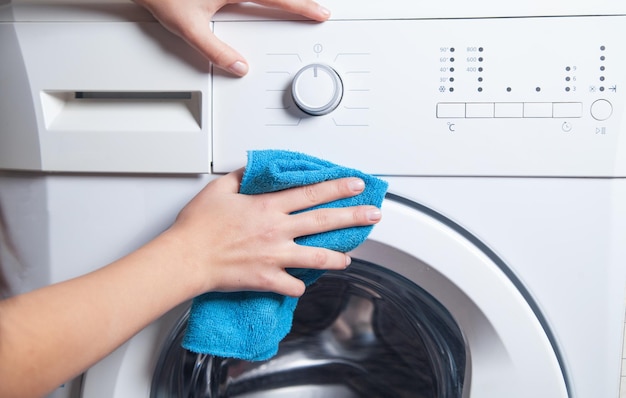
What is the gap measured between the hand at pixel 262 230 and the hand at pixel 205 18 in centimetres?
13

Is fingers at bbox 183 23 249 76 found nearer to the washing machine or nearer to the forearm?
the washing machine

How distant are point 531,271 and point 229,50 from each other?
0.36 meters

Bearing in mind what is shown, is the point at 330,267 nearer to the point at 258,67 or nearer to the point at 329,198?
the point at 329,198

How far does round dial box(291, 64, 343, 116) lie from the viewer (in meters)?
0.49

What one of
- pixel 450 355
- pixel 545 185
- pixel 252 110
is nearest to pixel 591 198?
pixel 545 185

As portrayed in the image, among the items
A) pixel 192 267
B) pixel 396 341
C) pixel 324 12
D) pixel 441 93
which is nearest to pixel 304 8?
pixel 324 12

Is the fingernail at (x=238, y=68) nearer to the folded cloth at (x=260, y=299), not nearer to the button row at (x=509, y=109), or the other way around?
the folded cloth at (x=260, y=299)

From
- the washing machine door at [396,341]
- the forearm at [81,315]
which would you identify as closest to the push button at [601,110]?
the washing machine door at [396,341]

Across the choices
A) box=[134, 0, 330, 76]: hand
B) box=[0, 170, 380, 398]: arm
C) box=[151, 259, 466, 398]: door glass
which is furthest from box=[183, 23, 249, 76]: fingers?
box=[151, 259, 466, 398]: door glass

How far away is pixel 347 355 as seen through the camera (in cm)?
71

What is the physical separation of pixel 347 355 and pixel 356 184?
32cm

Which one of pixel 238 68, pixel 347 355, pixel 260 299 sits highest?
pixel 238 68

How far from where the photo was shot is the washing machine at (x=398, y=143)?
19.3 inches

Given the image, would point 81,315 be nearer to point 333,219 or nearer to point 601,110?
point 333,219
